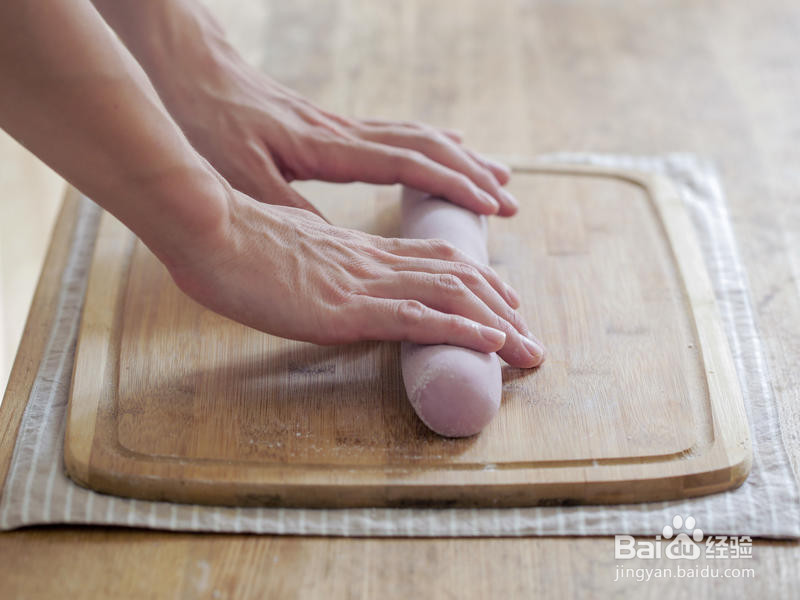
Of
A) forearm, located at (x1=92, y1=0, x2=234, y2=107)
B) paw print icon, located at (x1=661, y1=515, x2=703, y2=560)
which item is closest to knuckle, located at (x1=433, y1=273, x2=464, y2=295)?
paw print icon, located at (x1=661, y1=515, x2=703, y2=560)

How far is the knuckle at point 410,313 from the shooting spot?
0.98 metres

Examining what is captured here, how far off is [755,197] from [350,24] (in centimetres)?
93

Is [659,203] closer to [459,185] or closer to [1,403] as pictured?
[459,185]

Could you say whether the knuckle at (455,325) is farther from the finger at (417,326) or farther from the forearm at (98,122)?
the forearm at (98,122)

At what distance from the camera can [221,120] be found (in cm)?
124

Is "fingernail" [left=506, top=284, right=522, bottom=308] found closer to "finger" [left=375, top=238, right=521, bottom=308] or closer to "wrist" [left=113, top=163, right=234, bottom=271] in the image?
"finger" [left=375, top=238, right=521, bottom=308]

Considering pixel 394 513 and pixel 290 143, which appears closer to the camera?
pixel 394 513

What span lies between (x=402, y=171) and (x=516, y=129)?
1.56ft

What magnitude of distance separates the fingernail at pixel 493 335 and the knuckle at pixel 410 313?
7 centimetres

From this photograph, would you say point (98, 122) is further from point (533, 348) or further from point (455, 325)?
point (533, 348)

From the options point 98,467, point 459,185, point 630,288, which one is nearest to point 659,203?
point 630,288

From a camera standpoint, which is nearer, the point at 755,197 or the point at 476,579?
the point at 476,579

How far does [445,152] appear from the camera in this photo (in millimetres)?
1263

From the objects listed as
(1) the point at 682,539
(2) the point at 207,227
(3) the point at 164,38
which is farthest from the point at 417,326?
(3) the point at 164,38
